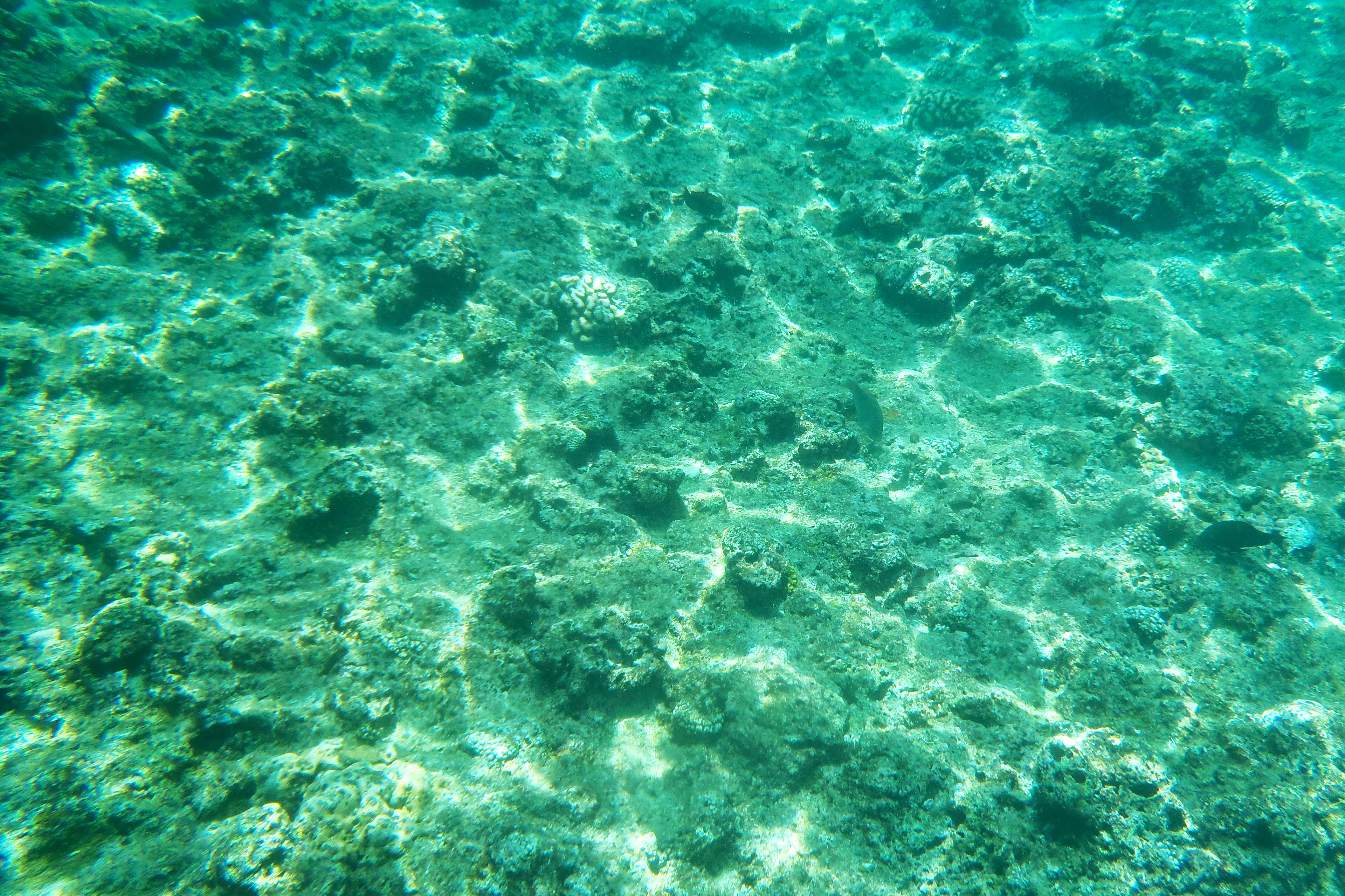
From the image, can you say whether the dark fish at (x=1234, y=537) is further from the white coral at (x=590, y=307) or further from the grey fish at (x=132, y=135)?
the grey fish at (x=132, y=135)

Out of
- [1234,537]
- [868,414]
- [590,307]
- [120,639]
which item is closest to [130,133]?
[590,307]

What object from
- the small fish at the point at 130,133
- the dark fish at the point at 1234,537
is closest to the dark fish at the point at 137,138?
the small fish at the point at 130,133

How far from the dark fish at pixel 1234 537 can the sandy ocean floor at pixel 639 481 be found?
0.10 ft

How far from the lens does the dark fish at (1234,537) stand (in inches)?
205

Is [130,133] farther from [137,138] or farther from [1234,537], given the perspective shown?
[1234,537]

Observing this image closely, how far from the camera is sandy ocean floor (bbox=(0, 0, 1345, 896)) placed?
3504 millimetres

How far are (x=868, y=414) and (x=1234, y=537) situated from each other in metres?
3.43

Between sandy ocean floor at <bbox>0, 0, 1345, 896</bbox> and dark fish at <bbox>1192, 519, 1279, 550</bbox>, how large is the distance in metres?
0.03

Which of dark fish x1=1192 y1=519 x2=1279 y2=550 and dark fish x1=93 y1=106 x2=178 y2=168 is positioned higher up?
dark fish x1=1192 y1=519 x2=1279 y2=550

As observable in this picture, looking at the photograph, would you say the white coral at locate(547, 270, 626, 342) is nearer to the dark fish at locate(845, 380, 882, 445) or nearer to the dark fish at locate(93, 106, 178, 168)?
the dark fish at locate(845, 380, 882, 445)

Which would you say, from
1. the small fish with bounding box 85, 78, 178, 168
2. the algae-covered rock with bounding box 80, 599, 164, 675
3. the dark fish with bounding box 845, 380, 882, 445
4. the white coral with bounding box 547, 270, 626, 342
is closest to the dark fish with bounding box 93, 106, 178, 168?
the small fish with bounding box 85, 78, 178, 168

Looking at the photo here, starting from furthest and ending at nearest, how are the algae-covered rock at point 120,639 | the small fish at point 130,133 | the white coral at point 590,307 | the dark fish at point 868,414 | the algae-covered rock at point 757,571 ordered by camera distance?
the small fish at point 130,133
the white coral at point 590,307
the dark fish at point 868,414
the algae-covered rock at point 757,571
the algae-covered rock at point 120,639

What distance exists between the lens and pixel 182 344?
5.53m

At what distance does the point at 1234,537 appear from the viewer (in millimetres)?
5246
